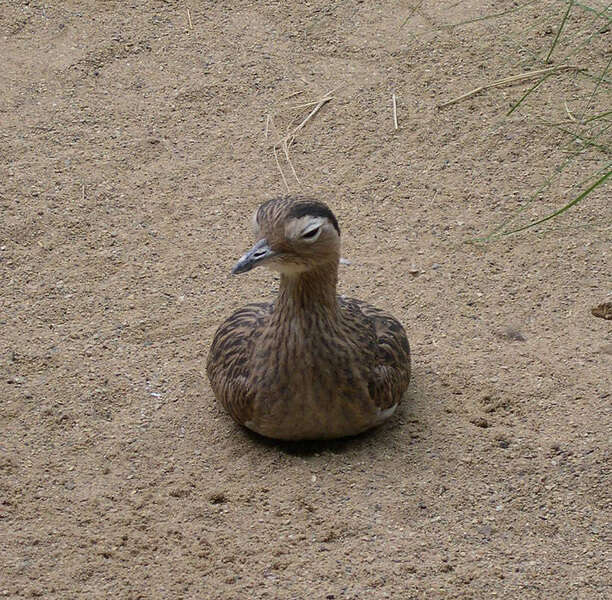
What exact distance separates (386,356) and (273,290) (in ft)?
3.63

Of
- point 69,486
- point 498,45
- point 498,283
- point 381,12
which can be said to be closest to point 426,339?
point 498,283

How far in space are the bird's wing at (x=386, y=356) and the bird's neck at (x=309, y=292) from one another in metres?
0.23

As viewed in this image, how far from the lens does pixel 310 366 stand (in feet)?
Result: 14.4

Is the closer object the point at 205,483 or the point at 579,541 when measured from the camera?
the point at 579,541

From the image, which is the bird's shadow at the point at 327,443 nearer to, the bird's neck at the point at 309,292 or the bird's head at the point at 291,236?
the bird's neck at the point at 309,292

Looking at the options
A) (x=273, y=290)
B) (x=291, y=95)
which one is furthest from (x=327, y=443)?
(x=291, y=95)

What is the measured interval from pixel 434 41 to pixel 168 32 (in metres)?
1.84

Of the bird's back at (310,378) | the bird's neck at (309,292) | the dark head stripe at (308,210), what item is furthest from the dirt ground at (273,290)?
the dark head stripe at (308,210)

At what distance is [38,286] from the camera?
5.55m

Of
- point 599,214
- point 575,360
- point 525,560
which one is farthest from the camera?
point 599,214

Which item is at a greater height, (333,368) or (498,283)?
(333,368)

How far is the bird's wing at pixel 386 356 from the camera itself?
14.8 ft

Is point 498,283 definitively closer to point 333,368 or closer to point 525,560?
point 333,368

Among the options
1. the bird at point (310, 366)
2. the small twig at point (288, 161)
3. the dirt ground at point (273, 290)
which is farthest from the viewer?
the small twig at point (288, 161)
